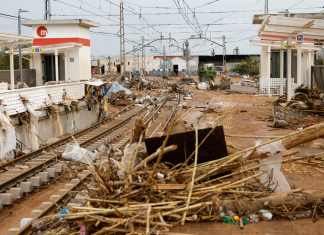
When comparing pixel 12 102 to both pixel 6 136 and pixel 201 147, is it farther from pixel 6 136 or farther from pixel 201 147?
pixel 201 147

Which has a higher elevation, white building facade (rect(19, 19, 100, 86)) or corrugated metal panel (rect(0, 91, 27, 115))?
white building facade (rect(19, 19, 100, 86))

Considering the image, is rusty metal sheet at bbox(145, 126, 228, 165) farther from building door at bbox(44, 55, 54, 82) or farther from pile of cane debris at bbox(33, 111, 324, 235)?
building door at bbox(44, 55, 54, 82)

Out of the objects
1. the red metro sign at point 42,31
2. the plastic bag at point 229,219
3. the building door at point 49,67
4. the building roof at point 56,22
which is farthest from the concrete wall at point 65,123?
the red metro sign at point 42,31

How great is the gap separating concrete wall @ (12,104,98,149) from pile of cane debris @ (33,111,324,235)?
8092mm

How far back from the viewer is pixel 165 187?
512cm

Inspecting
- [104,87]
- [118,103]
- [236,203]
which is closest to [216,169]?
[236,203]

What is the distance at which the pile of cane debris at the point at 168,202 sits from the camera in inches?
181

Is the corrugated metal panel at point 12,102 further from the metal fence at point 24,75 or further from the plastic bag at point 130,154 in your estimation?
the metal fence at point 24,75

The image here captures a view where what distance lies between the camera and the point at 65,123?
53.4 feet

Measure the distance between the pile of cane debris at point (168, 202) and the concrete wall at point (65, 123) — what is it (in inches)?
319

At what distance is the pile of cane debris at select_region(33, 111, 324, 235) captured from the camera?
4.61 meters

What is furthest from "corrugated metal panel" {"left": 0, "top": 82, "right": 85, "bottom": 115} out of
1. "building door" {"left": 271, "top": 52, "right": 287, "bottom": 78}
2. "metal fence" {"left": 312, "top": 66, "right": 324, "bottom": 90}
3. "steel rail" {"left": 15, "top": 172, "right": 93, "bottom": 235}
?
"building door" {"left": 271, "top": 52, "right": 287, "bottom": 78}

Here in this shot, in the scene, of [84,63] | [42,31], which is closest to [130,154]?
[84,63]

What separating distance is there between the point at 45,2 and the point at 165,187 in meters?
25.9
